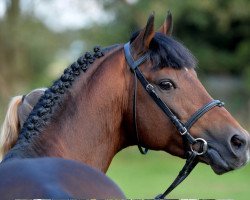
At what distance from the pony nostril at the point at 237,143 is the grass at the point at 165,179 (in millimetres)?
8755

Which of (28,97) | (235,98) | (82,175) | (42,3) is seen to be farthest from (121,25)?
(82,175)

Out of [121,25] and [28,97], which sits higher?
[28,97]

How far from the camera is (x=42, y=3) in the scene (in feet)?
92.7

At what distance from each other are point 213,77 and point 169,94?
2446 centimetres

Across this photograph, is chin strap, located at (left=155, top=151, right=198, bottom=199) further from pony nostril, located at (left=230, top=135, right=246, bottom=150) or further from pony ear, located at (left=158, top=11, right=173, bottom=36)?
pony ear, located at (left=158, top=11, right=173, bottom=36)

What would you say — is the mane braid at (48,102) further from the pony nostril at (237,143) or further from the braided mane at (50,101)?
the pony nostril at (237,143)

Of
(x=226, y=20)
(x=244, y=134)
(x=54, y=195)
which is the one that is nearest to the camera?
(x=54, y=195)

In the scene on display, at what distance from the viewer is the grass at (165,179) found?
1448 cm

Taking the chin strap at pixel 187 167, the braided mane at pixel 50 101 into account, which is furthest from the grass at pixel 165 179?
the braided mane at pixel 50 101

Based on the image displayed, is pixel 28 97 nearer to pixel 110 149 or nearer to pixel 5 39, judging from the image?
pixel 110 149

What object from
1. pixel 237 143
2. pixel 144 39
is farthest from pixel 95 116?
pixel 237 143

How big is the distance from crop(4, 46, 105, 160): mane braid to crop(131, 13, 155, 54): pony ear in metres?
0.29

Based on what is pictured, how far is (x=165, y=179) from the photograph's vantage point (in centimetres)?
1775

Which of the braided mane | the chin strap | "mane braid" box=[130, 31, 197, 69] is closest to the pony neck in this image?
the braided mane
